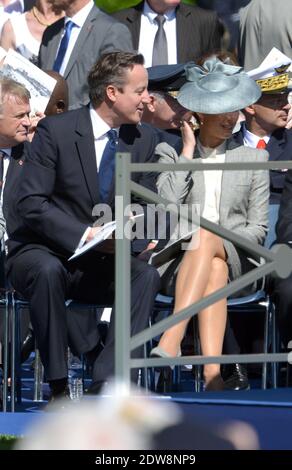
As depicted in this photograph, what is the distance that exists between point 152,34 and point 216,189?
212cm

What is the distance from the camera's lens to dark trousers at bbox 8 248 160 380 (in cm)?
789

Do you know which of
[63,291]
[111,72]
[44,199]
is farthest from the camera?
[111,72]

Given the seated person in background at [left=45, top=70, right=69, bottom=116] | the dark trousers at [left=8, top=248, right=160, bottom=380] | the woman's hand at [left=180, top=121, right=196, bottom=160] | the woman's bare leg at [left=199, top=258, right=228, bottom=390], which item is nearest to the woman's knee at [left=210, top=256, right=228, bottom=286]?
the woman's bare leg at [left=199, top=258, right=228, bottom=390]

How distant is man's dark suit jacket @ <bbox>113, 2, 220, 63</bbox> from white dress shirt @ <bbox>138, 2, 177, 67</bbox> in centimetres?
3

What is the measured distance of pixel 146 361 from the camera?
646cm

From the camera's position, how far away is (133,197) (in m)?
8.51

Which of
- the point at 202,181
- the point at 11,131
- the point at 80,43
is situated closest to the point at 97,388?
the point at 202,181

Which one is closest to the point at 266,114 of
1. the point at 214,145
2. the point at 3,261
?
the point at 214,145

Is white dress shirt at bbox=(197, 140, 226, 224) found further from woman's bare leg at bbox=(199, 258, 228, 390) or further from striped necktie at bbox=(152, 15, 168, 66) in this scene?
striped necktie at bbox=(152, 15, 168, 66)

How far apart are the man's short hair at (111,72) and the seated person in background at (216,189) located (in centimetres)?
45

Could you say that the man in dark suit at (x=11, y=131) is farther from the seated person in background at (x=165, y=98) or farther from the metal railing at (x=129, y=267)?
the metal railing at (x=129, y=267)

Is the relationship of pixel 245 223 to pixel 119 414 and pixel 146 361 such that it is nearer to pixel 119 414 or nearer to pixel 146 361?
pixel 146 361

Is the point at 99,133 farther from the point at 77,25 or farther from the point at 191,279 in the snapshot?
the point at 77,25

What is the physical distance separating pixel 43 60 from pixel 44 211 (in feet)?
7.50
